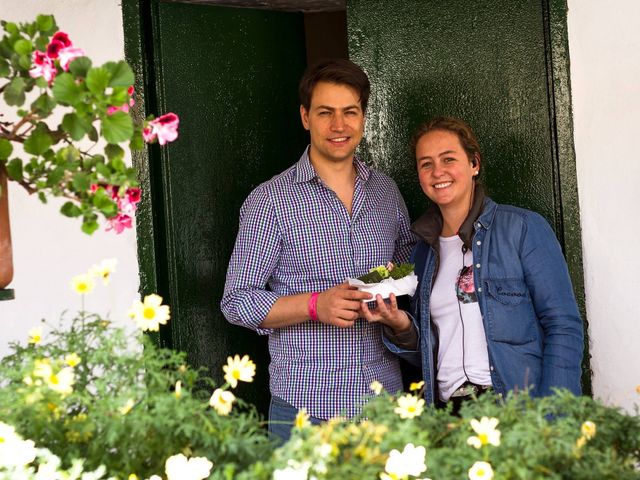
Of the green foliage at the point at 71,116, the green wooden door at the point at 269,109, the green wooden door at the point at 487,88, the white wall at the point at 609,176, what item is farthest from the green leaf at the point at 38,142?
the white wall at the point at 609,176

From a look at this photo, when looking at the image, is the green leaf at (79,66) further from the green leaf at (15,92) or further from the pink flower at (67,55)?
the green leaf at (15,92)

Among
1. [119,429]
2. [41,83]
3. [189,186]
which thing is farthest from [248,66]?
[119,429]

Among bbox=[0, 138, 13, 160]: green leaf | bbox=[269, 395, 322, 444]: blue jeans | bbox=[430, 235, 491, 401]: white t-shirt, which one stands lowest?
bbox=[269, 395, 322, 444]: blue jeans

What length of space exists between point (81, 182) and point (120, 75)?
0.78 feet

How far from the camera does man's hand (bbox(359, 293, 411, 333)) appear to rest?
3102 millimetres

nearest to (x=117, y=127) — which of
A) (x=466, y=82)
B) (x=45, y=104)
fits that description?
(x=45, y=104)

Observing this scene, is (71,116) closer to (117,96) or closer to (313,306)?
(117,96)

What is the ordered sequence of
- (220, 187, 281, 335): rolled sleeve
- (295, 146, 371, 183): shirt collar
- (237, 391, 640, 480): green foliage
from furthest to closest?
(295, 146, 371, 183): shirt collar
(220, 187, 281, 335): rolled sleeve
(237, 391, 640, 480): green foliage

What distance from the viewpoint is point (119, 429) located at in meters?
1.71

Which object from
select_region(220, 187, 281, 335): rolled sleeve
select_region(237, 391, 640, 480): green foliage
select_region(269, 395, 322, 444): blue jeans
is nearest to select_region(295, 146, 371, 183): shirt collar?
select_region(220, 187, 281, 335): rolled sleeve

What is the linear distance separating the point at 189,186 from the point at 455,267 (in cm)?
129

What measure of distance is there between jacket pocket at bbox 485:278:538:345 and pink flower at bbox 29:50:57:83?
164 cm

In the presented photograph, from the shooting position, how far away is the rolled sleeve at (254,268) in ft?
10.7

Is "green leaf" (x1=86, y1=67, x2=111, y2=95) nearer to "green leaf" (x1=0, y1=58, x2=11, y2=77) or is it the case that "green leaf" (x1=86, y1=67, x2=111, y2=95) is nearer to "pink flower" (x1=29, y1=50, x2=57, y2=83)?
"pink flower" (x1=29, y1=50, x2=57, y2=83)
